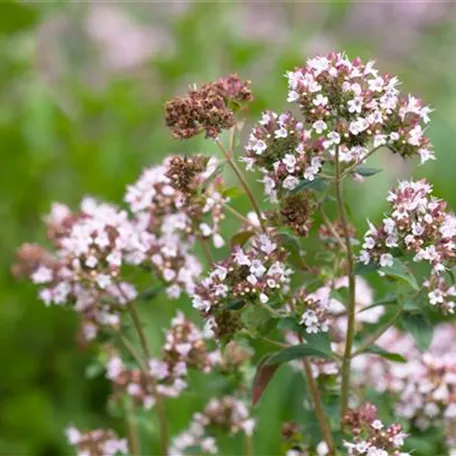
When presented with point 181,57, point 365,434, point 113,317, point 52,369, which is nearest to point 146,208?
point 113,317

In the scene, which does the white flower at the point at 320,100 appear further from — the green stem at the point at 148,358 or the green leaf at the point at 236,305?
the green stem at the point at 148,358

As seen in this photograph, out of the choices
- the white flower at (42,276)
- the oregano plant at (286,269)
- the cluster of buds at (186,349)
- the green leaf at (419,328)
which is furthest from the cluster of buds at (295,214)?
the white flower at (42,276)

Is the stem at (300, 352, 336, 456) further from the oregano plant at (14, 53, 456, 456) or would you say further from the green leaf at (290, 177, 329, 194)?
the green leaf at (290, 177, 329, 194)

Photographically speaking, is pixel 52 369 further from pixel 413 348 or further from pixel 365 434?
pixel 365 434

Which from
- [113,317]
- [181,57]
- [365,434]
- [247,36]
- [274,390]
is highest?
[247,36]

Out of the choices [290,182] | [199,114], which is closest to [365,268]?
[290,182]

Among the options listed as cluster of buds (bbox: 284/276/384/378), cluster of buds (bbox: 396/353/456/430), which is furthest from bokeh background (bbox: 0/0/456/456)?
cluster of buds (bbox: 396/353/456/430)

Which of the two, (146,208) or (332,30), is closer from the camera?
(146,208)

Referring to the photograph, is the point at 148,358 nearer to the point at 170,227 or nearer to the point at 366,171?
the point at 170,227
